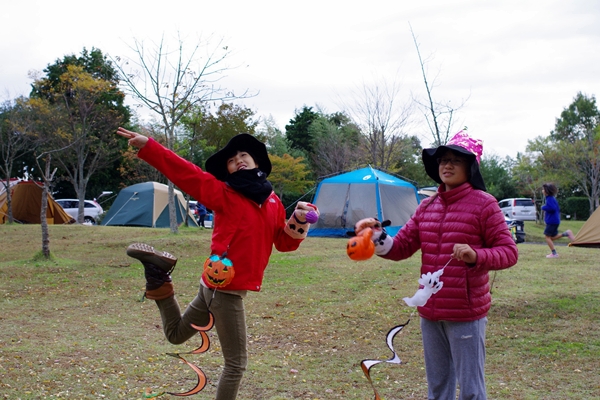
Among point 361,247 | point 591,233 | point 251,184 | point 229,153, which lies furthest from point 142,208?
point 361,247

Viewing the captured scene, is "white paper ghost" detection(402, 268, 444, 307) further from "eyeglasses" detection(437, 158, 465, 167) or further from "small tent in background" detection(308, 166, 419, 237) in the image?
"small tent in background" detection(308, 166, 419, 237)

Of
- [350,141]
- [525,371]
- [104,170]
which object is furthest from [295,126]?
[525,371]

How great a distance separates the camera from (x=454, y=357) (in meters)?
3.04

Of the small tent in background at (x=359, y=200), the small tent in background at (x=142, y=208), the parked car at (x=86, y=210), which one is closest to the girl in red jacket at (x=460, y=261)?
the small tent in background at (x=359, y=200)

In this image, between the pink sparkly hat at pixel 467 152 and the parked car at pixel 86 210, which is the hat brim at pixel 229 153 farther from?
the parked car at pixel 86 210

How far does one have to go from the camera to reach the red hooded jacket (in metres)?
3.39

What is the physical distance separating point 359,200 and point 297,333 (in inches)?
473

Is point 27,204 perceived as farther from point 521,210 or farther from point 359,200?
point 521,210

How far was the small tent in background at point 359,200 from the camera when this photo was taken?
58.9 ft

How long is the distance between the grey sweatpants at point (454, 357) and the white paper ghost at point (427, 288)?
190 millimetres

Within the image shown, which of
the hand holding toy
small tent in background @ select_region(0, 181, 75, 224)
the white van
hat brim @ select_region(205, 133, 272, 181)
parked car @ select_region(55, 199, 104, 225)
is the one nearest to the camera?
the hand holding toy

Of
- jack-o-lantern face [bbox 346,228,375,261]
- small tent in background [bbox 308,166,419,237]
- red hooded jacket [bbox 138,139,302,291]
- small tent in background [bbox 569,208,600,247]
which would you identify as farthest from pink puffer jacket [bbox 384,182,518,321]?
small tent in background [bbox 308,166,419,237]

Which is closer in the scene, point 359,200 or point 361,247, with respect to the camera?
point 361,247

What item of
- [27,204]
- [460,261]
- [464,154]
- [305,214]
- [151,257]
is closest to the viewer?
[460,261]
